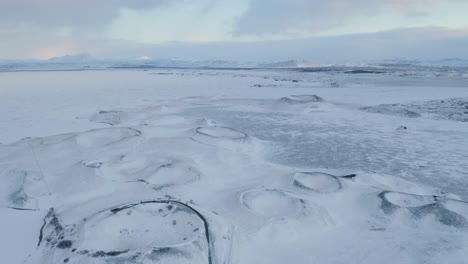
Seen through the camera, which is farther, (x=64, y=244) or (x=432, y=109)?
(x=432, y=109)

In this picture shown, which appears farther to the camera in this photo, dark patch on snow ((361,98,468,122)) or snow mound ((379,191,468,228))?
dark patch on snow ((361,98,468,122))

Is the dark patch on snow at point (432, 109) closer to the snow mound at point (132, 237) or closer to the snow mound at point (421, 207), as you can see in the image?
the snow mound at point (421, 207)

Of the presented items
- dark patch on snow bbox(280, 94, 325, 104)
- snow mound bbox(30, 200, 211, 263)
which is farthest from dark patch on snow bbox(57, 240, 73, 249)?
dark patch on snow bbox(280, 94, 325, 104)

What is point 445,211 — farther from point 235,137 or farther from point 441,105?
point 441,105

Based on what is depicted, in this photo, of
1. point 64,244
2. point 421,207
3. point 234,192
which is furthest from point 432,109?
point 64,244

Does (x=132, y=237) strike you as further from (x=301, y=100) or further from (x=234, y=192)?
(x=301, y=100)

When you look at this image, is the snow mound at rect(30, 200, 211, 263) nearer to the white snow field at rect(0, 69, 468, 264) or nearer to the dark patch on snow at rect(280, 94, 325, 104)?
the white snow field at rect(0, 69, 468, 264)

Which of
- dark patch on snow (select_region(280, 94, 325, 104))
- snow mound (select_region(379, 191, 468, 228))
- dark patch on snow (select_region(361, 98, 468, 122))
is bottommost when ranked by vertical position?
snow mound (select_region(379, 191, 468, 228))

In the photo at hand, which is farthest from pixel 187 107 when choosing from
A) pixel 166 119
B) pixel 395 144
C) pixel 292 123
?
pixel 395 144
